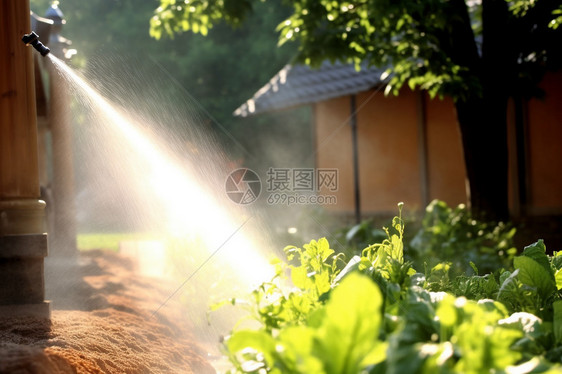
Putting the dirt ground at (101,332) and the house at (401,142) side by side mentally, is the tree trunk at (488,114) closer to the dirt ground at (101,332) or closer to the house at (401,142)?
A: the house at (401,142)

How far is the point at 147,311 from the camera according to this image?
4.49 metres

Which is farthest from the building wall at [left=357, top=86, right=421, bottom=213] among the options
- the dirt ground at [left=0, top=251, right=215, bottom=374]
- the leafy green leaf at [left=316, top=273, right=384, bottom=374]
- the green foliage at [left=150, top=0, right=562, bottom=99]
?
the leafy green leaf at [left=316, top=273, right=384, bottom=374]

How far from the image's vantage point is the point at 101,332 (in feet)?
10.1

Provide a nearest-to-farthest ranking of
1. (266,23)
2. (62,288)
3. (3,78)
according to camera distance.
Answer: (3,78) < (62,288) < (266,23)

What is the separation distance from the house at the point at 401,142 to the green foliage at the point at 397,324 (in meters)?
8.60

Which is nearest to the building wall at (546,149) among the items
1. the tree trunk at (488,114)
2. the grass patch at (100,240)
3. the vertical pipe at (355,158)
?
the vertical pipe at (355,158)

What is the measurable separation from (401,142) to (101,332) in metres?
9.03

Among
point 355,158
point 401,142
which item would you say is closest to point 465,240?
point 355,158

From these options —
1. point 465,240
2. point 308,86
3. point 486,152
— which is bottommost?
point 465,240

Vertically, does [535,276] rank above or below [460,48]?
below

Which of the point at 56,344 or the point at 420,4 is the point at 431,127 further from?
the point at 56,344

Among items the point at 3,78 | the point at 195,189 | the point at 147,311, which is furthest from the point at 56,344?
the point at 147,311

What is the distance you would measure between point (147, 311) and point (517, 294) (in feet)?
11.1

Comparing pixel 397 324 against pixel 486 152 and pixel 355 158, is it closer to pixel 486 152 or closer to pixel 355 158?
pixel 486 152
